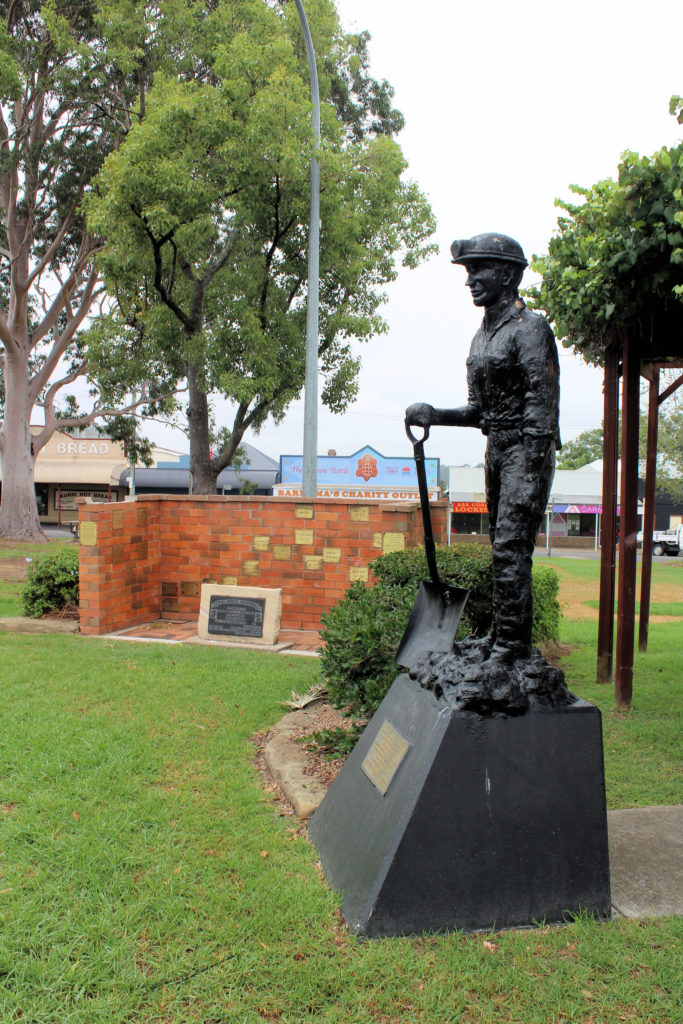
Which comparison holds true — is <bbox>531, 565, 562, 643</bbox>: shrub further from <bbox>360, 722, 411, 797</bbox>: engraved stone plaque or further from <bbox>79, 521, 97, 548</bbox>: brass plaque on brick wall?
<bbox>79, 521, 97, 548</bbox>: brass plaque on brick wall

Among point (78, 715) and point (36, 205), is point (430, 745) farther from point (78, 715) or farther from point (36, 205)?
point (36, 205)

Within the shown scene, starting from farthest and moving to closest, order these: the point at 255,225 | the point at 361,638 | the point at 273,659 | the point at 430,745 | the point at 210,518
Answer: the point at 255,225
the point at 210,518
the point at 273,659
the point at 361,638
the point at 430,745

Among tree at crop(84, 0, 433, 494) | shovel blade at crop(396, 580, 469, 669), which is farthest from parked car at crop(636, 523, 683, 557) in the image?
shovel blade at crop(396, 580, 469, 669)

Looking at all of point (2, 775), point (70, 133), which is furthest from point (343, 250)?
point (2, 775)

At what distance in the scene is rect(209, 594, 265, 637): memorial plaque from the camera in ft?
26.3

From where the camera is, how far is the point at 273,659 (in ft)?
23.6

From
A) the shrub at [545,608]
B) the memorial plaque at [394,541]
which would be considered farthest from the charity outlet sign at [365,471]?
the shrub at [545,608]

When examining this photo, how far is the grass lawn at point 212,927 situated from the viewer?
2330mm

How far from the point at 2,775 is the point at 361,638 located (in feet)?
6.78

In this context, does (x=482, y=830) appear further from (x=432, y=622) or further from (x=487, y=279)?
(x=487, y=279)

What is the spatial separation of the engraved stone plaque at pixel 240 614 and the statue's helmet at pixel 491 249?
5.39 m

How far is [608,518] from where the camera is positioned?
6.66 metres

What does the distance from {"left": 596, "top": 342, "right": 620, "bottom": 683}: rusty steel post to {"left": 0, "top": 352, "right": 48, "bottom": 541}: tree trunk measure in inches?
751

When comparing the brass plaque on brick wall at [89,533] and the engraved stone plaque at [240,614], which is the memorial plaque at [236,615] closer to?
the engraved stone plaque at [240,614]
